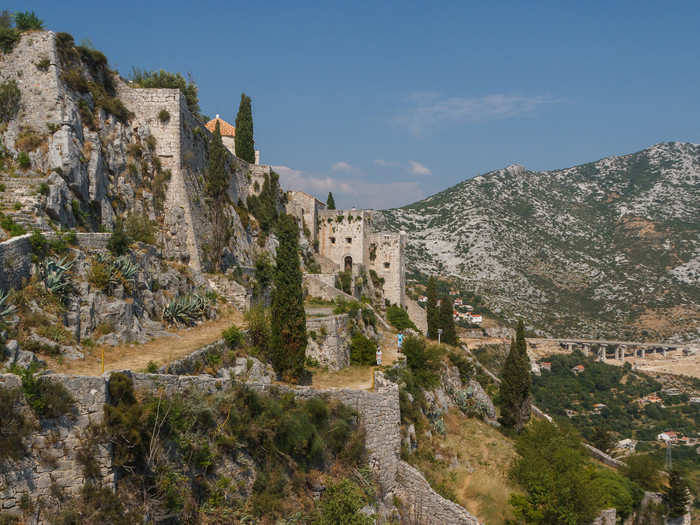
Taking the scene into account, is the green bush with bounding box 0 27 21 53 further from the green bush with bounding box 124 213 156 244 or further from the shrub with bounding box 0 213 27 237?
the shrub with bounding box 0 213 27 237

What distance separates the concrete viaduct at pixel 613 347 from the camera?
83.1m

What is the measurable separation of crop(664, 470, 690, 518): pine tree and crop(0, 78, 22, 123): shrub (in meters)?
34.7

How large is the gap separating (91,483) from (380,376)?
11980 millimetres

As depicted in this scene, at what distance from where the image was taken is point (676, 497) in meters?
28.2

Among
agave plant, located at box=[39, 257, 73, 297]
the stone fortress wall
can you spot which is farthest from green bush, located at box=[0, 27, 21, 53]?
the stone fortress wall

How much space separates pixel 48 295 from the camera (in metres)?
13.2

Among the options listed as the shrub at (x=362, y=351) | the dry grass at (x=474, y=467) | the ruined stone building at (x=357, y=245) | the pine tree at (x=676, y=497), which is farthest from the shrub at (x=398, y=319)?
the pine tree at (x=676, y=497)

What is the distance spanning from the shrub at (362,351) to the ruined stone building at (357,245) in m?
19.5

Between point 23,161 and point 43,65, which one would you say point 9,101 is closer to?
point 43,65

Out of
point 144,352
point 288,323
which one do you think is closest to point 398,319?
point 288,323

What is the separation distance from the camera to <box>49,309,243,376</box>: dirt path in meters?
11.8

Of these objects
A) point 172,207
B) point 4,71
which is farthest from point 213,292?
point 4,71

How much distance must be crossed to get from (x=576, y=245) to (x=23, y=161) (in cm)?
9441

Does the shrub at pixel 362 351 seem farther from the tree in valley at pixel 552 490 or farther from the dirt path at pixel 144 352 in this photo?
the tree in valley at pixel 552 490
